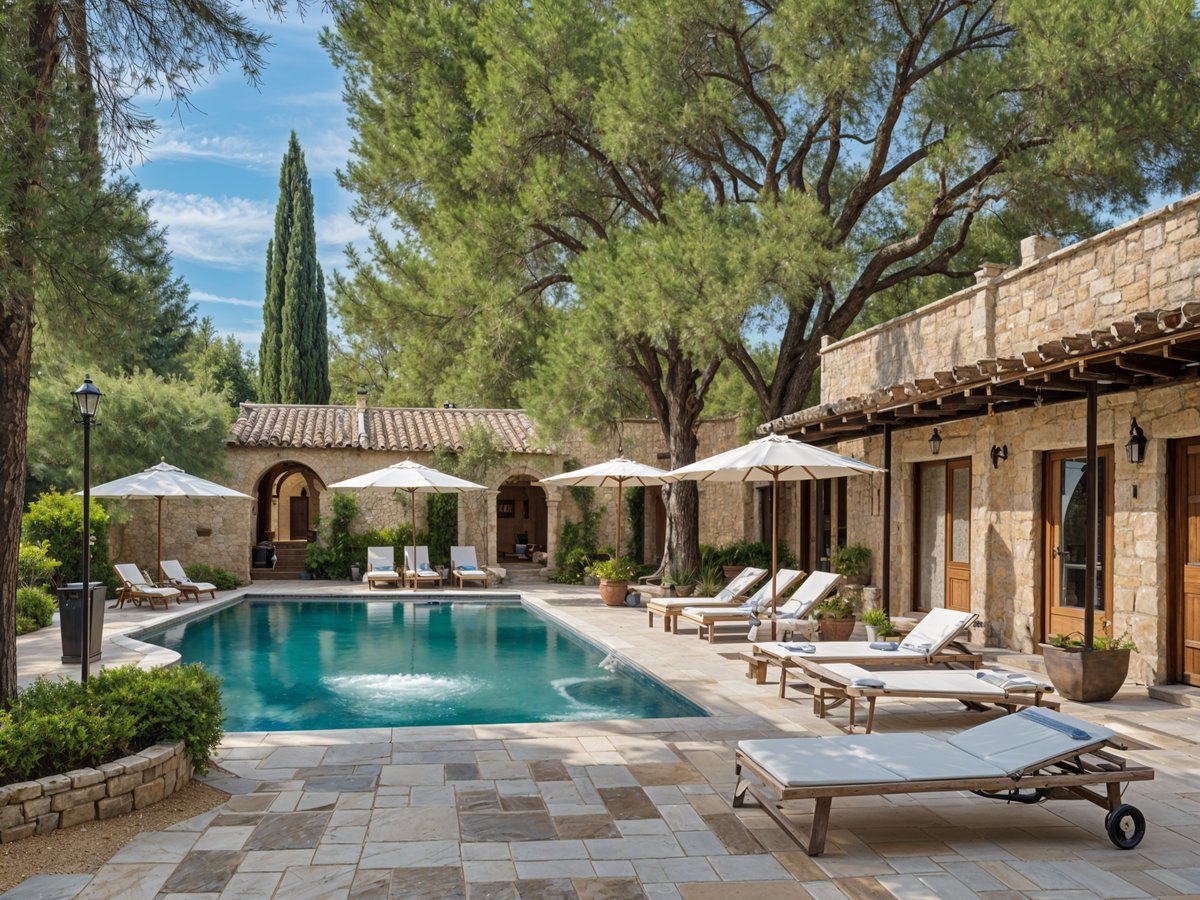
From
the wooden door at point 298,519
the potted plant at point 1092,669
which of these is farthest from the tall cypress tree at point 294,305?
the potted plant at point 1092,669

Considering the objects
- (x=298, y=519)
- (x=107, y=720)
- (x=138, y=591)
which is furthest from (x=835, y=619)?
(x=298, y=519)

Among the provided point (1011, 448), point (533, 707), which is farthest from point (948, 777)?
point (1011, 448)

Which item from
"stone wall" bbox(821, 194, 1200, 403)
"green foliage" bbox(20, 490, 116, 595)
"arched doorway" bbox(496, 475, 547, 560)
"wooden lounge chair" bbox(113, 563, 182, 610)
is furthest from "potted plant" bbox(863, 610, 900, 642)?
"arched doorway" bbox(496, 475, 547, 560)

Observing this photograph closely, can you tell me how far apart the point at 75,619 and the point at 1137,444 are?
10132 mm

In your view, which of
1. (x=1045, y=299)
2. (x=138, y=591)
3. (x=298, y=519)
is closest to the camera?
(x=1045, y=299)

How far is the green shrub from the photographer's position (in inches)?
468

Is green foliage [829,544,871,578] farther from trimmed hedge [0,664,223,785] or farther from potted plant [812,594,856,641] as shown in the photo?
trimmed hedge [0,664,223,785]

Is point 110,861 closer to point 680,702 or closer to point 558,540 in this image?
point 680,702

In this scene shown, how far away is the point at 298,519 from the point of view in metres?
31.5

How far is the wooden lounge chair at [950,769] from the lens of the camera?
4266 millimetres

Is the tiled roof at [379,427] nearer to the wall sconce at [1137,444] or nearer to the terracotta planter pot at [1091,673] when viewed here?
the wall sconce at [1137,444]

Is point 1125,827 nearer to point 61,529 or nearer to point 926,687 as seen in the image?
point 926,687

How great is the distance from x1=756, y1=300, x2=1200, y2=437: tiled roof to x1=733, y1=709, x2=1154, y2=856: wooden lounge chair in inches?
117

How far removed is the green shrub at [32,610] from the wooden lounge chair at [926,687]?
1007cm
